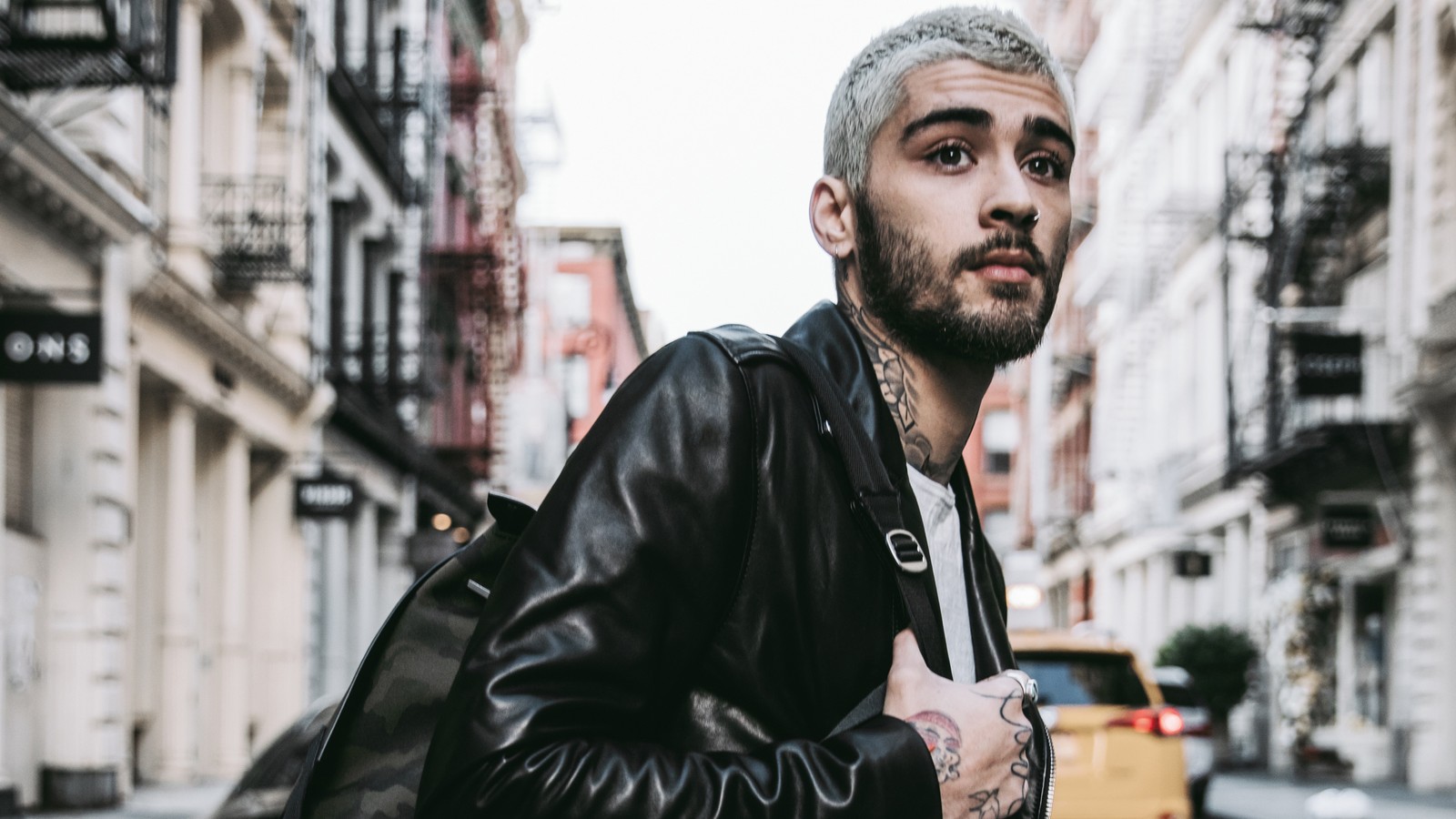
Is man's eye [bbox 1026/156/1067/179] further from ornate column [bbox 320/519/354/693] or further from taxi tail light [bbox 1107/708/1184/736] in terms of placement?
ornate column [bbox 320/519/354/693]

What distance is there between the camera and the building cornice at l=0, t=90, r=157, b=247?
1474cm

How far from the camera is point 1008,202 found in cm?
219

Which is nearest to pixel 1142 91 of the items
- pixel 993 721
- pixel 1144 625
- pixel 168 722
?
pixel 1144 625

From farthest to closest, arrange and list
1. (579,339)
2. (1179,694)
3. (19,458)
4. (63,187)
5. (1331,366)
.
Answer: (579,339) < (1331,366) < (1179,694) < (19,458) < (63,187)

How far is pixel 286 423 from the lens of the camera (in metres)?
26.1

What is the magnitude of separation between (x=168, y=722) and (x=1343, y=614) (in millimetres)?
18279

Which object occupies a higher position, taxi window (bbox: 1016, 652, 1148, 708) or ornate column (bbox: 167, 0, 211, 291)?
ornate column (bbox: 167, 0, 211, 291)

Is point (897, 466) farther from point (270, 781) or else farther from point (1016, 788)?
point (270, 781)

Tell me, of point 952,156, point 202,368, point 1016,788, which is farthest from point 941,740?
point 202,368

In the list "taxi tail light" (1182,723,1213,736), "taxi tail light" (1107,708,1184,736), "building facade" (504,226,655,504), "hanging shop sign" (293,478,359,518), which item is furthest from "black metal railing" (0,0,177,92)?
"building facade" (504,226,655,504)

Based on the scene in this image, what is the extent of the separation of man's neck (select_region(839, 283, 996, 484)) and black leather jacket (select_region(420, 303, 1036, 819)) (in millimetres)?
282

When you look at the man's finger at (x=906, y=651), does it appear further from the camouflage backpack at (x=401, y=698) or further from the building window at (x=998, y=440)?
the building window at (x=998, y=440)

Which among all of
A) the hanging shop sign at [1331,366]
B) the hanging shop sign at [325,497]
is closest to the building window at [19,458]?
the hanging shop sign at [325,497]

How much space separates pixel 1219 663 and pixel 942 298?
3186cm
